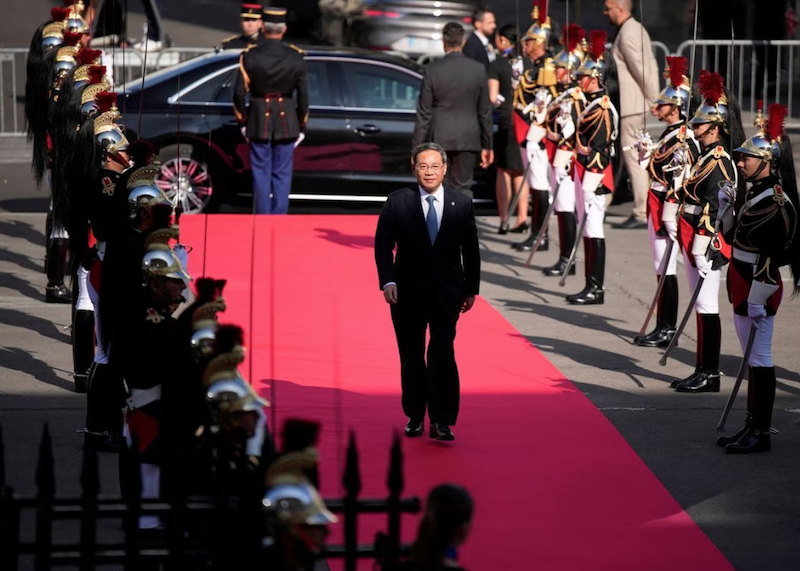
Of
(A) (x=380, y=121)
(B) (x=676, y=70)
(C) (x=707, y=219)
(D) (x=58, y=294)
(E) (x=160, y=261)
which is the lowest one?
(D) (x=58, y=294)

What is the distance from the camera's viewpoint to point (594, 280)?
11.7m

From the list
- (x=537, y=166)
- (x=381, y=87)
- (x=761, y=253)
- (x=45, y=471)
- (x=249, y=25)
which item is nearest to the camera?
(x=45, y=471)

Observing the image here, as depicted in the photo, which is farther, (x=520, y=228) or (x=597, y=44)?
(x=520, y=228)

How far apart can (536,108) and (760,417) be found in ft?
18.7

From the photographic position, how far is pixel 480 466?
7531 millimetres

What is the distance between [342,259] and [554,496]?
221 inches

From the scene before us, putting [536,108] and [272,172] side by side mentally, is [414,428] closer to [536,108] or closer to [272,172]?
[536,108]

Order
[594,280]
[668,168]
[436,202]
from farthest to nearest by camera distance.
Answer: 1. [594,280]
2. [668,168]
3. [436,202]

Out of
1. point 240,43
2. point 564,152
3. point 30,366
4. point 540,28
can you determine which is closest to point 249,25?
point 240,43

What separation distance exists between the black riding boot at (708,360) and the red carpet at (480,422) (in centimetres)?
74

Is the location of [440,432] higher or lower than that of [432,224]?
lower

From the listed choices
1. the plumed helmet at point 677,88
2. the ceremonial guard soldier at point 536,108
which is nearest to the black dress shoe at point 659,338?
the plumed helmet at point 677,88

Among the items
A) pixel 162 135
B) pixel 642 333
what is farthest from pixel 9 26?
pixel 642 333

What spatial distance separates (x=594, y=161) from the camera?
11516 mm
